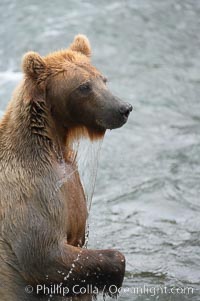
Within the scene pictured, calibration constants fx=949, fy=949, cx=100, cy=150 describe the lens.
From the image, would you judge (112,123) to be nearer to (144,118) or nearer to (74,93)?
(74,93)

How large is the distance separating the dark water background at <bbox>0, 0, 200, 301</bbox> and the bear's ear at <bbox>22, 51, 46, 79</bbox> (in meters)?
2.60

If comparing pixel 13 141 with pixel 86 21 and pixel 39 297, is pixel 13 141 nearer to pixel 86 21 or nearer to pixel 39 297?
pixel 39 297

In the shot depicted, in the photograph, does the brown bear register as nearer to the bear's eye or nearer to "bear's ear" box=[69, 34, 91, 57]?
the bear's eye

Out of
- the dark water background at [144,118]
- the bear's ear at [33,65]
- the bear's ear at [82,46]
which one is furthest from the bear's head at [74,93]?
the dark water background at [144,118]

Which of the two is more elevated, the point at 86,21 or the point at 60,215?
the point at 60,215

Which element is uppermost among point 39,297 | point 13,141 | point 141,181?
point 13,141

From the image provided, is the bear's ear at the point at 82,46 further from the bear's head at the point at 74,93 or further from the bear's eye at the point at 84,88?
the bear's eye at the point at 84,88

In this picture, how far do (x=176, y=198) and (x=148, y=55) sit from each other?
451 centimetres

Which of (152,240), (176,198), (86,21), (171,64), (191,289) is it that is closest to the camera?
(191,289)

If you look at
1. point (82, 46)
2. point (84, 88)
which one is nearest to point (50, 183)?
point (84, 88)

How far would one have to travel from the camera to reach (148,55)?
1523cm

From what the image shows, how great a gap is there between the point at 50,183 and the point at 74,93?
752 millimetres

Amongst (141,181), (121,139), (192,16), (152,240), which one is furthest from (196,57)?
(152,240)

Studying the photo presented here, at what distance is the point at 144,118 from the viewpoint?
1340cm
